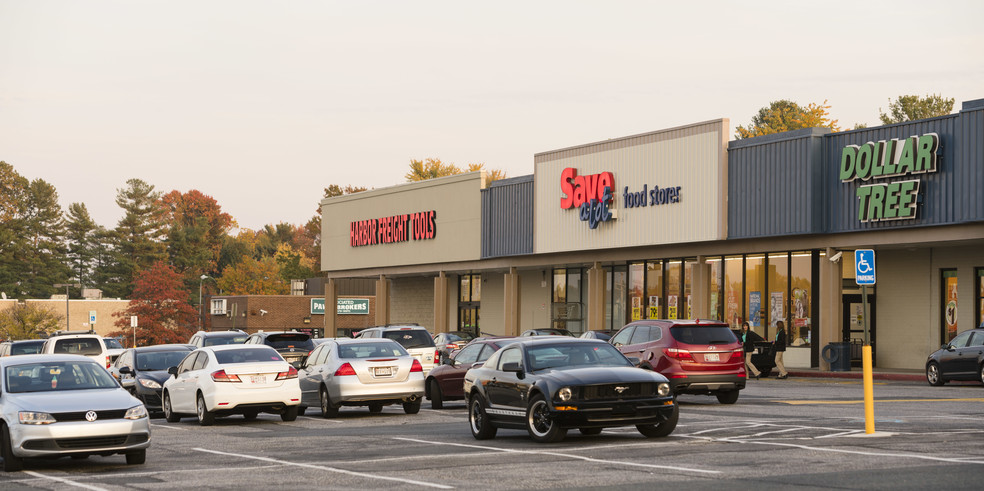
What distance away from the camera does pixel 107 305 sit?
13350 centimetres

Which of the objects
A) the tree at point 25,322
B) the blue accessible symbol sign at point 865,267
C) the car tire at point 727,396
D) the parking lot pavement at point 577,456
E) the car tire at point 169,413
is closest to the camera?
the parking lot pavement at point 577,456

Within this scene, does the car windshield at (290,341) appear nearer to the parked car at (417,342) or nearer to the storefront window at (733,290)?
the parked car at (417,342)

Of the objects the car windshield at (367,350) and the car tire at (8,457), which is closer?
the car tire at (8,457)

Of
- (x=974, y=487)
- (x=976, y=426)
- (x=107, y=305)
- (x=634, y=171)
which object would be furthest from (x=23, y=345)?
(x=107, y=305)

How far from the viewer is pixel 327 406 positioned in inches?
957

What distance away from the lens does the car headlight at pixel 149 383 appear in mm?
26866

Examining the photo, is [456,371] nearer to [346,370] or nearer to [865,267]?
[346,370]

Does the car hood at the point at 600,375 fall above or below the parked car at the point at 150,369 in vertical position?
above

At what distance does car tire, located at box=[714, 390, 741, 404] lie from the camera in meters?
24.6

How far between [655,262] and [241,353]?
25.7 metres

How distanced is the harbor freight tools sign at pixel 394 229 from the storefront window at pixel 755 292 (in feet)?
69.3

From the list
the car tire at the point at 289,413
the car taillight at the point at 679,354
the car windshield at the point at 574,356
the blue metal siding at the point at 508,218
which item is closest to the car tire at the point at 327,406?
the car tire at the point at 289,413

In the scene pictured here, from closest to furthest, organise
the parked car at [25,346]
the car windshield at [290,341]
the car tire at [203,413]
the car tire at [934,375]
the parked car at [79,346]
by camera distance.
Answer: the car tire at [203,413] → the car tire at [934,375] → the car windshield at [290,341] → the parked car at [79,346] → the parked car at [25,346]

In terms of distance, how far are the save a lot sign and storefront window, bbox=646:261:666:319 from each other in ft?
36.2
